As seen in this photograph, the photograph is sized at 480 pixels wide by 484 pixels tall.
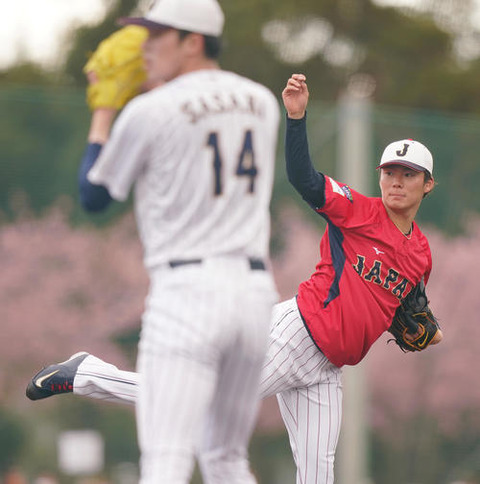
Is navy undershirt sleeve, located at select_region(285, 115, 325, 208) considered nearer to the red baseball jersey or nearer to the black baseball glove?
the red baseball jersey

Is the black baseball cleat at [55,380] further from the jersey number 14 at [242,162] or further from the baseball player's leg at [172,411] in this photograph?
the jersey number 14 at [242,162]

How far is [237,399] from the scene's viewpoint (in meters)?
3.95

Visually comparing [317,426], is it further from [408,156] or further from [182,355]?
[182,355]

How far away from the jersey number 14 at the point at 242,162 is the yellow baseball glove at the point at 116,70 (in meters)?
0.50

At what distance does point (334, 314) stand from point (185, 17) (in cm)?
186

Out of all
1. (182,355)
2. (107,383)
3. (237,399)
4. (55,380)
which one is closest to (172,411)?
(182,355)

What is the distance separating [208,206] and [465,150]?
31.0 ft

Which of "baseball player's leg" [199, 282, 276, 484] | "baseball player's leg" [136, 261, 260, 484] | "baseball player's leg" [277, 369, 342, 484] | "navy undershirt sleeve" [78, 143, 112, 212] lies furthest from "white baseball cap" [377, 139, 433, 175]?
"navy undershirt sleeve" [78, 143, 112, 212]

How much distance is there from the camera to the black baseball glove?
5.46 metres

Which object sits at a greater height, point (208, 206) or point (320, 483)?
point (208, 206)

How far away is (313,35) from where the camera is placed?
29.3 meters

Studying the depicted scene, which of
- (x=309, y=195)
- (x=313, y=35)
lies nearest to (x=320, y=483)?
(x=309, y=195)

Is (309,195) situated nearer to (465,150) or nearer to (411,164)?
(411,164)

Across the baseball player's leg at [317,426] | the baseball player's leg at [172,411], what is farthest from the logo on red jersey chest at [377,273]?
the baseball player's leg at [172,411]
